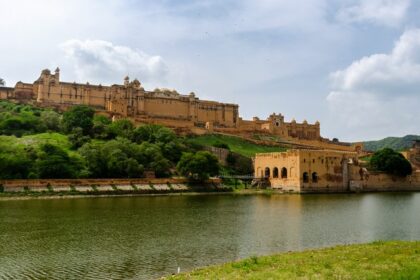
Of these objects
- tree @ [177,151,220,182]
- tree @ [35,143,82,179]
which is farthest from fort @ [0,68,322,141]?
tree @ [35,143,82,179]

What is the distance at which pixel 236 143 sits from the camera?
75625 mm

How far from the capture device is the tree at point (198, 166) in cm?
4803

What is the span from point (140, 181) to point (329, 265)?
114 ft

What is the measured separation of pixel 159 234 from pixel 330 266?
9592 millimetres

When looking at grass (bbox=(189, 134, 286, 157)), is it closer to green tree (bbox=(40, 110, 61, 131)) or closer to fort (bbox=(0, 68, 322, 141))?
fort (bbox=(0, 68, 322, 141))

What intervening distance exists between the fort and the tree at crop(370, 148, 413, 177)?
2984 centimetres

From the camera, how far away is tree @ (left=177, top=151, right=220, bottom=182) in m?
48.0

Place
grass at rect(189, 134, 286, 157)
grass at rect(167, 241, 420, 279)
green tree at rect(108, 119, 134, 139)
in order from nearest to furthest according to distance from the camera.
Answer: grass at rect(167, 241, 420, 279) → green tree at rect(108, 119, 134, 139) → grass at rect(189, 134, 286, 157)

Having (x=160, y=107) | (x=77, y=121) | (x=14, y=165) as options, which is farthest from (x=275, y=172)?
(x=160, y=107)

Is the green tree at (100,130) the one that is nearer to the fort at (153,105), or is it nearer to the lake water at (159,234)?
the fort at (153,105)

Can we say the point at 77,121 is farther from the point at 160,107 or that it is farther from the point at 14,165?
the point at 160,107

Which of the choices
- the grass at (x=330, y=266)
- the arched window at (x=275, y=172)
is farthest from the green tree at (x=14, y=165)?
the grass at (x=330, y=266)

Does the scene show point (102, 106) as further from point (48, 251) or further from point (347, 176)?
point (48, 251)

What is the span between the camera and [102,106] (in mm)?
80375
